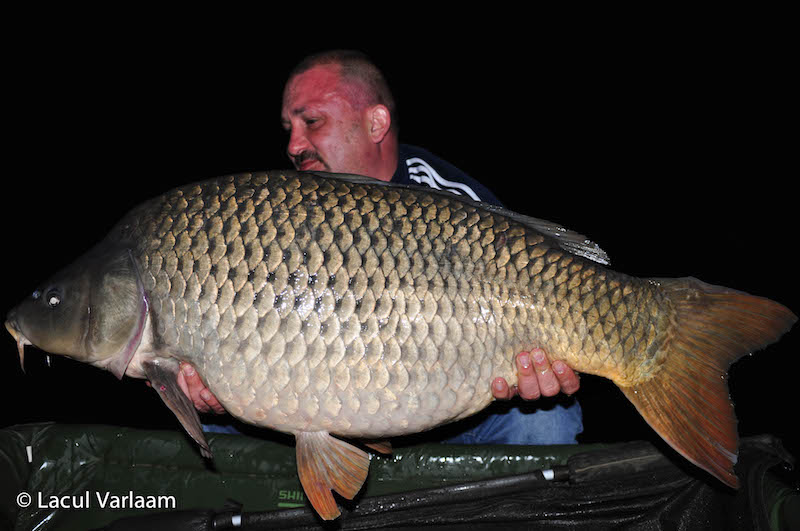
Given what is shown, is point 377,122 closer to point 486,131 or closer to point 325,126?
point 325,126

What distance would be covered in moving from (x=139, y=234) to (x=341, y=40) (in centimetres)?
1587

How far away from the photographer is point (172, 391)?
130cm

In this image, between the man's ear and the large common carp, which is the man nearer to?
the man's ear

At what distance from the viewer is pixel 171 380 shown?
1312 mm

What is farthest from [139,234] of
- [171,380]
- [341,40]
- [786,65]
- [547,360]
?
[341,40]

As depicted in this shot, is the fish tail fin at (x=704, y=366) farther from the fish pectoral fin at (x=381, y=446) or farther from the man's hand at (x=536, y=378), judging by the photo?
the fish pectoral fin at (x=381, y=446)

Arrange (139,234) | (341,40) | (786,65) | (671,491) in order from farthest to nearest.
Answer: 1. (341,40)
2. (786,65)
3. (671,491)
4. (139,234)

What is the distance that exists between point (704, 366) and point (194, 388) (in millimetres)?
1040

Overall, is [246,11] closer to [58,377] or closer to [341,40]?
[341,40]

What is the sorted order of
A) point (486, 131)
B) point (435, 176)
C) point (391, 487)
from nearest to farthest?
point (391, 487)
point (435, 176)
point (486, 131)

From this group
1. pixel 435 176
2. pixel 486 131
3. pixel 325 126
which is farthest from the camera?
pixel 486 131

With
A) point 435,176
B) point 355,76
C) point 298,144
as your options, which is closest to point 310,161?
point 298,144

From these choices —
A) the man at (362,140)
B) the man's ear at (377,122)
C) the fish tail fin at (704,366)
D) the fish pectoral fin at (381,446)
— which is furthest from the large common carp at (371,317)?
the man's ear at (377,122)

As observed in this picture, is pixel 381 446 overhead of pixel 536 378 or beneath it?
beneath
